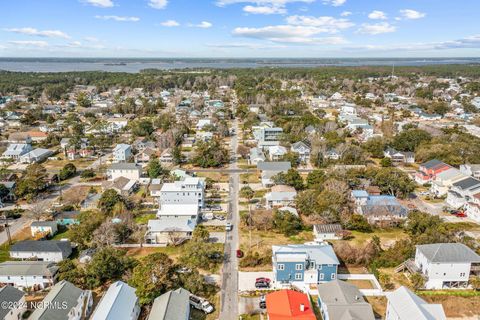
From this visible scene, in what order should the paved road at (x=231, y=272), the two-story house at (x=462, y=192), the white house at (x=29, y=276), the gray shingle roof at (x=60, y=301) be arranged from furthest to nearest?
the two-story house at (x=462, y=192), the white house at (x=29, y=276), the paved road at (x=231, y=272), the gray shingle roof at (x=60, y=301)

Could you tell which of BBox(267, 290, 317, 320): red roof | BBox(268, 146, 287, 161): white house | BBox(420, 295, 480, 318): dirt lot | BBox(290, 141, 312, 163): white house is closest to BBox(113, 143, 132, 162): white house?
BBox(268, 146, 287, 161): white house

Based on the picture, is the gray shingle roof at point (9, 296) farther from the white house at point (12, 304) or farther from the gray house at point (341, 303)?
the gray house at point (341, 303)

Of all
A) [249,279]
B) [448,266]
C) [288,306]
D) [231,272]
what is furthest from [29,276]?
[448,266]

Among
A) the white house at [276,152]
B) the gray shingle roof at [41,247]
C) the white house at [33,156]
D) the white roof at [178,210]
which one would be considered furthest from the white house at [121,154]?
the gray shingle roof at [41,247]

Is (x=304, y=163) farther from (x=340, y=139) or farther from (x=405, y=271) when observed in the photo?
(x=405, y=271)

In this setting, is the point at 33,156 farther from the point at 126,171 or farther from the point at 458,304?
the point at 458,304

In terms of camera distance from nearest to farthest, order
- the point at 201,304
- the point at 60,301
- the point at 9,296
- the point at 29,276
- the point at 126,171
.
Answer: the point at 60,301
the point at 9,296
the point at 201,304
the point at 29,276
the point at 126,171

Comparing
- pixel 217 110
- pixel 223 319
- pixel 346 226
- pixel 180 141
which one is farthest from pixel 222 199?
pixel 217 110
